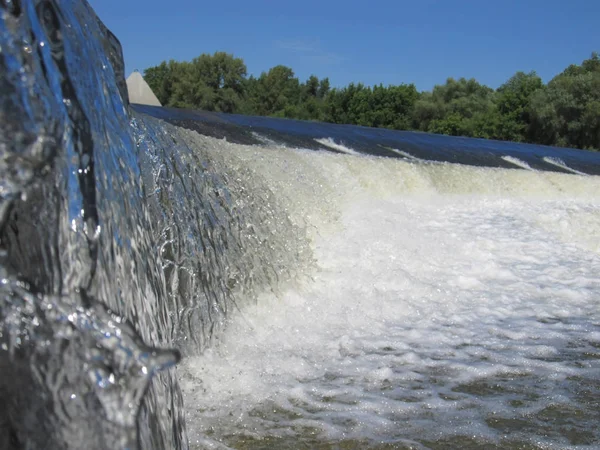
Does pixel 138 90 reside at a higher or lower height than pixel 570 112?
lower

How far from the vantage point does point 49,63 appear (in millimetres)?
1209

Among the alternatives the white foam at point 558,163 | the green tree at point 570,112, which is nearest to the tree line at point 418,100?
the green tree at point 570,112

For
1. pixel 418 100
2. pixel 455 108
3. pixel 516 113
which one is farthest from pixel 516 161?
pixel 418 100

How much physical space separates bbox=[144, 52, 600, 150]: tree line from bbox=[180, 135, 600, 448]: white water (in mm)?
23697

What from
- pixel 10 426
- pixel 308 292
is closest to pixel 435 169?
pixel 308 292

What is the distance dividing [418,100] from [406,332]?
34.4 metres

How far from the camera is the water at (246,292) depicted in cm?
102

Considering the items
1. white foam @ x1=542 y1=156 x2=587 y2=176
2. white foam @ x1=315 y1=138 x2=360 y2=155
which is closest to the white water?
white foam @ x1=315 y1=138 x2=360 y2=155

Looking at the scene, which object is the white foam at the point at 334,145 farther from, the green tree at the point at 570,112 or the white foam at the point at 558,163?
the green tree at the point at 570,112

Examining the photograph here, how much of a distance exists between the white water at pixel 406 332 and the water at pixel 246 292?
2 centimetres

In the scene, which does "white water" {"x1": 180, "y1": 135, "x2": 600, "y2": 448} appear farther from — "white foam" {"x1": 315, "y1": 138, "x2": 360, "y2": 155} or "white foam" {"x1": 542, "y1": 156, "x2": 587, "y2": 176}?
"white foam" {"x1": 542, "y1": 156, "x2": 587, "y2": 176}

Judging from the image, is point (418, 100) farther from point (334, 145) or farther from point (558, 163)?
point (334, 145)

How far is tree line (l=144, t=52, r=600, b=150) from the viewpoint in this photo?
29.0 meters

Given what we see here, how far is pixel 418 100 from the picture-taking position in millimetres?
36906
